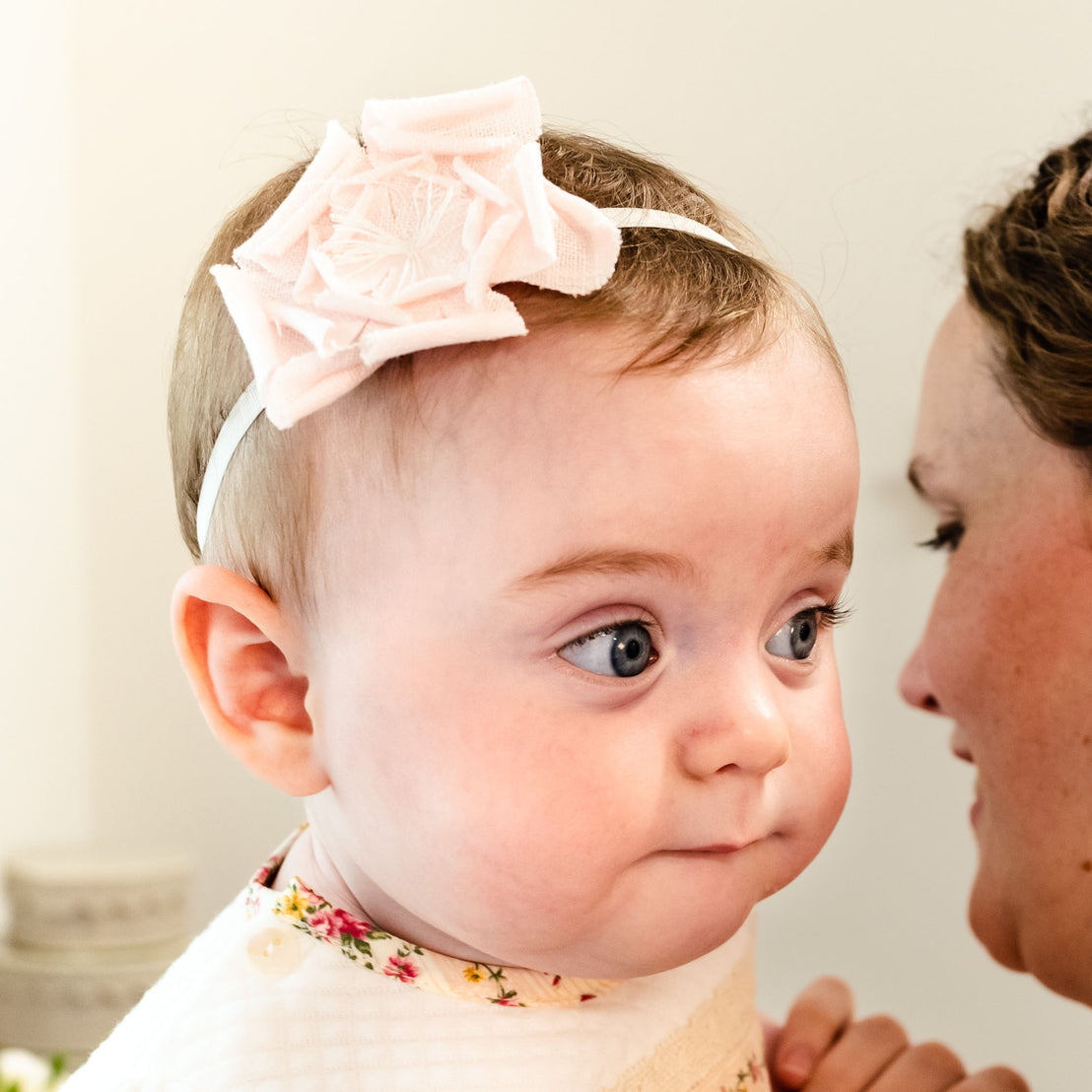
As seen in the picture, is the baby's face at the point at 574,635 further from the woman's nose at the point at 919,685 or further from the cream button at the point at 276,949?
the woman's nose at the point at 919,685

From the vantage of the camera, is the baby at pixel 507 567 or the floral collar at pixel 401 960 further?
the floral collar at pixel 401 960

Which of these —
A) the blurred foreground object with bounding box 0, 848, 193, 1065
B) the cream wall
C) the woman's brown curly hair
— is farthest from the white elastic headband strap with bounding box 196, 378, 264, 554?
the blurred foreground object with bounding box 0, 848, 193, 1065

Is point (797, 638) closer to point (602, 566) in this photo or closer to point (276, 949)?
point (602, 566)

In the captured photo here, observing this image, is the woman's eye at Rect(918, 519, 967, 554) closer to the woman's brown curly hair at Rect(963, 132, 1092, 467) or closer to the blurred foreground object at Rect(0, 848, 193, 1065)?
the woman's brown curly hair at Rect(963, 132, 1092, 467)

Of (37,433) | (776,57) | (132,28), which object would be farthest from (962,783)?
(132,28)

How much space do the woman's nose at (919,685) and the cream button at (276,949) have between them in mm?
696

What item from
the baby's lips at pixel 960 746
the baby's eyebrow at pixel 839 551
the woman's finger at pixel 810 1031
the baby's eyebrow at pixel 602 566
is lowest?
the woman's finger at pixel 810 1031

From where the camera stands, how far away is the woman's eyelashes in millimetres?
941

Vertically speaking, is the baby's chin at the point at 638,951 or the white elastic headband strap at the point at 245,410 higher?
the white elastic headband strap at the point at 245,410

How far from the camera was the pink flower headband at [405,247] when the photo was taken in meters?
0.82

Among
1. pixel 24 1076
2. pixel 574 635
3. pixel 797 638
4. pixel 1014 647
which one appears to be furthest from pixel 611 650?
pixel 24 1076

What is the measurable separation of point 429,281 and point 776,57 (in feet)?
4.90

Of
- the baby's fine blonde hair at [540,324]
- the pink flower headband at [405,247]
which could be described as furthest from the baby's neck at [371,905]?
the pink flower headband at [405,247]

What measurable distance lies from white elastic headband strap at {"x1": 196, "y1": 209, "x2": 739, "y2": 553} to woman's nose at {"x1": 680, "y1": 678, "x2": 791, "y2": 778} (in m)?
0.31
